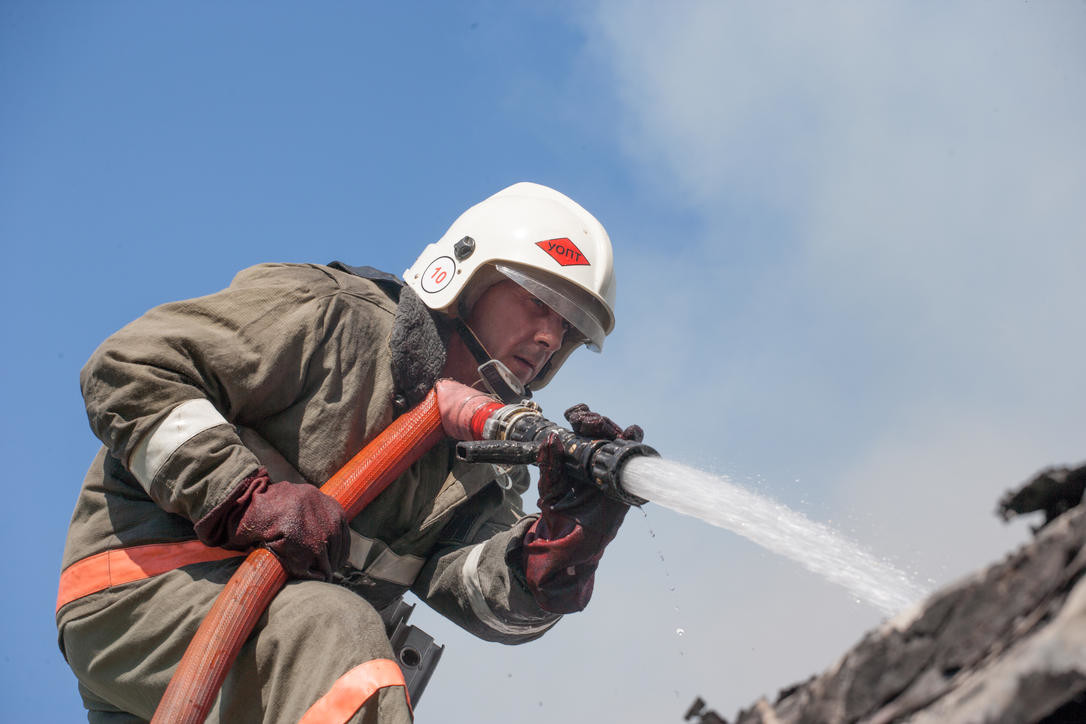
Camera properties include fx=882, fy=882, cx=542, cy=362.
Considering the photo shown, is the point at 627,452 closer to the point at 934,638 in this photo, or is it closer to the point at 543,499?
the point at 543,499

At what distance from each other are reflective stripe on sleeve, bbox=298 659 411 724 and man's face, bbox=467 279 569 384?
6.90ft

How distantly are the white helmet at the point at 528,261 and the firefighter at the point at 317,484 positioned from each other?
0.01 m

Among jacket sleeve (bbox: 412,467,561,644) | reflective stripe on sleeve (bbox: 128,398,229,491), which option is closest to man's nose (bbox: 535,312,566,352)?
jacket sleeve (bbox: 412,467,561,644)

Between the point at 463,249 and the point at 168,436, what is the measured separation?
6.47 feet

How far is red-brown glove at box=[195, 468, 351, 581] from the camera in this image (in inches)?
132

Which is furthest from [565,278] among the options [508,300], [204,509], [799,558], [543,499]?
[799,558]

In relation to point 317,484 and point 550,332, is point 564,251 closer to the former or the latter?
point 550,332

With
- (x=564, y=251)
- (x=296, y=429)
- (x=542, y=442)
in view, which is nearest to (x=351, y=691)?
(x=542, y=442)

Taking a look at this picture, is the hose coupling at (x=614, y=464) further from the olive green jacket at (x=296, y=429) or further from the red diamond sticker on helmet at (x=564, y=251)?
the red diamond sticker on helmet at (x=564, y=251)

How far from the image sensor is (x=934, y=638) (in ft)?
3.64

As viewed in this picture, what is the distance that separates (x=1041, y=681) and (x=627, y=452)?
226cm

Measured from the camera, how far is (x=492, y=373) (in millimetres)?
4609

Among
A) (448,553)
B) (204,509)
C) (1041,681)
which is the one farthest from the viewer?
(448,553)

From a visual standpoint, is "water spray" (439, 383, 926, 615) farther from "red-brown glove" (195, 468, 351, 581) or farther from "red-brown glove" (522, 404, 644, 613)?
"red-brown glove" (195, 468, 351, 581)
